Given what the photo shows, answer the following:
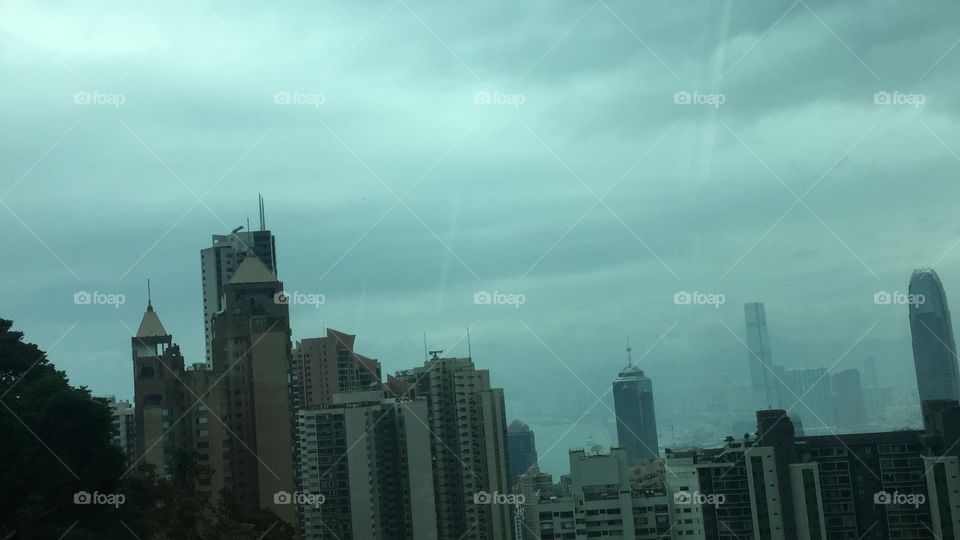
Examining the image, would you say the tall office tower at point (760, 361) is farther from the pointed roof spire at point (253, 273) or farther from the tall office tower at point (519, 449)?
the pointed roof spire at point (253, 273)

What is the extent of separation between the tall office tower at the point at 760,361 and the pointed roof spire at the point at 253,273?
4958mm

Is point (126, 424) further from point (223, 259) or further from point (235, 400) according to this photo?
point (223, 259)

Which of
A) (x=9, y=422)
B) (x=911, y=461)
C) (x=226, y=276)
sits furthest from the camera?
(x=226, y=276)

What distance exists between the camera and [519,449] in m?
11.3

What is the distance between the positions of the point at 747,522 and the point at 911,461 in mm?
1614

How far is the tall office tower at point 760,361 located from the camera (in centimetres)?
838

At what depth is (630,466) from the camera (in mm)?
9578

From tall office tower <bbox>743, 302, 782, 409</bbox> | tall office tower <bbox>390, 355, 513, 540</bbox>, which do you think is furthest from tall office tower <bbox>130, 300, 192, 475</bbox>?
tall office tower <bbox>743, 302, 782, 409</bbox>

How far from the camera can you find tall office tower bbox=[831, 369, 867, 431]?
9094mm

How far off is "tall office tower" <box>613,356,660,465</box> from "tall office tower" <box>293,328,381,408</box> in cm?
321

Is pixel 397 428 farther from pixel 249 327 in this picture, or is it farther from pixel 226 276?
pixel 226 276

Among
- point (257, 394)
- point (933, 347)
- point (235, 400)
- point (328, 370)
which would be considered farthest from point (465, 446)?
point (933, 347)

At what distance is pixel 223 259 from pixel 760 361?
22.2 feet

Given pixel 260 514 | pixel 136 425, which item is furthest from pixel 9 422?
pixel 136 425
